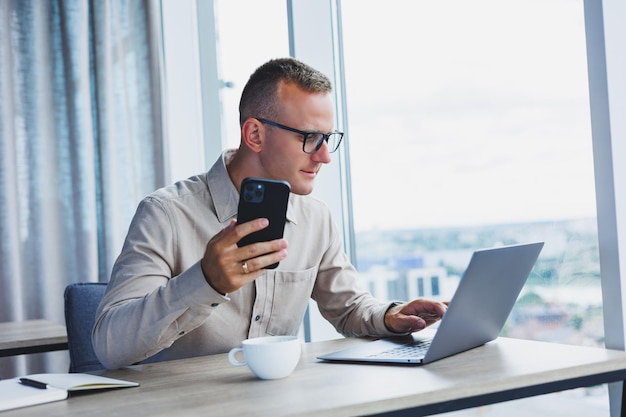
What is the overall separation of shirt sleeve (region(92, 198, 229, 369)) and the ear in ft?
1.16

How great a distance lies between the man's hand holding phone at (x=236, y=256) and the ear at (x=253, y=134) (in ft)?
2.06

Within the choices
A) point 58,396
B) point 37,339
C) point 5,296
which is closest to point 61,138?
point 5,296

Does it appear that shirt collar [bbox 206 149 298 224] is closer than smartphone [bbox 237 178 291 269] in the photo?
No

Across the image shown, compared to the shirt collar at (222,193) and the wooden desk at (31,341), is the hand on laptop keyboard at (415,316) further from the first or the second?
the wooden desk at (31,341)

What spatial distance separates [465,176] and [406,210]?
32 centimetres

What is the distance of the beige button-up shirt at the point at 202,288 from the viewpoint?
136 cm

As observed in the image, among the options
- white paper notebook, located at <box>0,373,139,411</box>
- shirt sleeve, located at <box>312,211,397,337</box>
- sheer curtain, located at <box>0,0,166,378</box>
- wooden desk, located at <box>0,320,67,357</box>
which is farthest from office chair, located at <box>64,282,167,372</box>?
sheer curtain, located at <box>0,0,166,378</box>

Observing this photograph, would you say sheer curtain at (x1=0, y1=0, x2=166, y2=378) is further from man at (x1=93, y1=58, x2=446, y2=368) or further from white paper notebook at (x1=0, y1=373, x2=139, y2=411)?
white paper notebook at (x1=0, y1=373, x2=139, y2=411)

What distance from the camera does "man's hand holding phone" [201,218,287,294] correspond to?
1.21m

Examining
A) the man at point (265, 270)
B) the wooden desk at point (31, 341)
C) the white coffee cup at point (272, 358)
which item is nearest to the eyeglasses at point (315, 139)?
the man at point (265, 270)

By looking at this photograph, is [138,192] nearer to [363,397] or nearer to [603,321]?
[603,321]

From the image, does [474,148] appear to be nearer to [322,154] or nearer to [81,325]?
[322,154]

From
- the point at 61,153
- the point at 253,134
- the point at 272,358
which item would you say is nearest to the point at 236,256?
the point at 272,358

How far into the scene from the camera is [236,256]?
1.22 m
